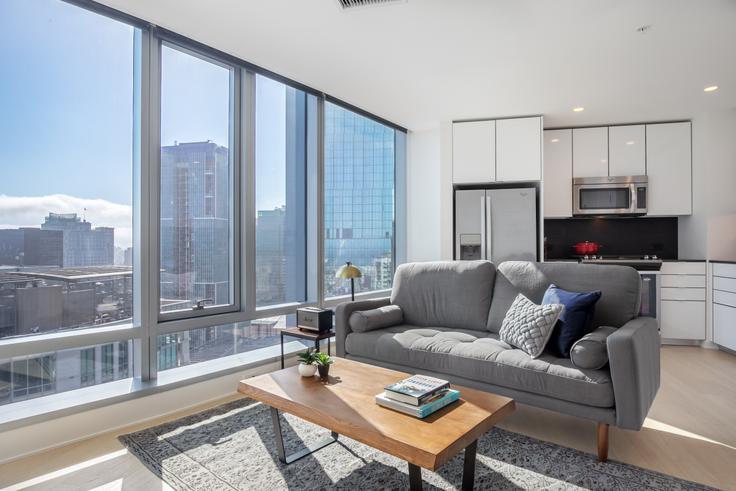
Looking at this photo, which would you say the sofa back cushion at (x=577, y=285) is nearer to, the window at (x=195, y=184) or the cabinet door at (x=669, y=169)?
the window at (x=195, y=184)

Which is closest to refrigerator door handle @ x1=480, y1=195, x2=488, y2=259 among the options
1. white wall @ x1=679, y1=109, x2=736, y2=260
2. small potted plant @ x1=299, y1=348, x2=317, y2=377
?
white wall @ x1=679, y1=109, x2=736, y2=260

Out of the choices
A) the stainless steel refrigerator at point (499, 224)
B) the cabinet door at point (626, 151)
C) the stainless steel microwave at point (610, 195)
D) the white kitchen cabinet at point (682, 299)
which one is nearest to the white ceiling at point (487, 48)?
the cabinet door at point (626, 151)

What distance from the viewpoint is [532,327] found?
7.73 ft

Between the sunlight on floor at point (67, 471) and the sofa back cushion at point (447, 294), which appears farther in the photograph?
the sofa back cushion at point (447, 294)

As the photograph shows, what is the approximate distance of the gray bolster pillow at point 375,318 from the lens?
299cm

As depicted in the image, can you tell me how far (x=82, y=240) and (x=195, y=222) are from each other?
739 mm

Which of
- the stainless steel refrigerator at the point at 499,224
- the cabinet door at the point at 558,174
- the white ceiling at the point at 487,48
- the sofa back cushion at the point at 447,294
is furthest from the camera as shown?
the cabinet door at the point at 558,174

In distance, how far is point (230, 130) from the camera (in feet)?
10.8

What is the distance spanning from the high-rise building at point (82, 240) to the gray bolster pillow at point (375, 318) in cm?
163

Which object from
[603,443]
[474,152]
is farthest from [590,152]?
[603,443]

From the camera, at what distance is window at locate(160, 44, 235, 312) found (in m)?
2.88

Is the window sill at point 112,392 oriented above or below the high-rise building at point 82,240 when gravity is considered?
below

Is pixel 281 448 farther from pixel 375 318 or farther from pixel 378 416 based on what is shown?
pixel 375 318

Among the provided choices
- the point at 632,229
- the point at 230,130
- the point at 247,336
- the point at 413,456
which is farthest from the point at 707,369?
the point at 230,130
